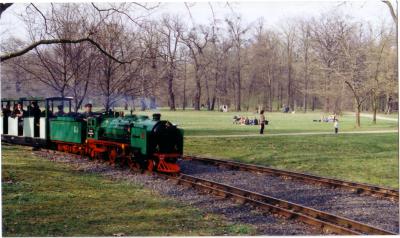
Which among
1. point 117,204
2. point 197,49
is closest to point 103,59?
point 197,49

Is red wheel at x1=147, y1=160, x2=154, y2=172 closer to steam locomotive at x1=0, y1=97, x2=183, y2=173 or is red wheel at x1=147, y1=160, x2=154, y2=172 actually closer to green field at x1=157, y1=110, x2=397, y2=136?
steam locomotive at x1=0, y1=97, x2=183, y2=173

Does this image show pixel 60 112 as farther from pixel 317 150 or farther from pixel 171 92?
pixel 317 150

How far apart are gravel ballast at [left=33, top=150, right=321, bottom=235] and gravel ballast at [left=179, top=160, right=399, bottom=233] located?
1682mm

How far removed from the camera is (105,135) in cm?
1691

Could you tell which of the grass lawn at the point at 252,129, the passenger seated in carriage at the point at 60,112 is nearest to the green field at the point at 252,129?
the grass lawn at the point at 252,129

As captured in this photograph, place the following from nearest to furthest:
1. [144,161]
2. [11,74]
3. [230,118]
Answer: [11,74], [144,161], [230,118]

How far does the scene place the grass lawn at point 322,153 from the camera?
1669cm

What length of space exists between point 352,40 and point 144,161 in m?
11.5

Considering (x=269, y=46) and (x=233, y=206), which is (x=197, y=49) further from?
(x=233, y=206)

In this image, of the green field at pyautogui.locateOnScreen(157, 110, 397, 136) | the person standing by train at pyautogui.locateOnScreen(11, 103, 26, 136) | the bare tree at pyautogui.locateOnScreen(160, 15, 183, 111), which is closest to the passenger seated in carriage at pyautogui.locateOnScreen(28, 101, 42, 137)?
the person standing by train at pyautogui.locateOnScreen(11, 103, 26, 136)

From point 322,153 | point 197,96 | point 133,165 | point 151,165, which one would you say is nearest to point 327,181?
point 151,165

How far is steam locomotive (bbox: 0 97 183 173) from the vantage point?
49.3ft

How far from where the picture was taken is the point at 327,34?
22.4 metres

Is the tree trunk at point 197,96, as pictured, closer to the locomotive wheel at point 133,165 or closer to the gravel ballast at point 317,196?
the gravel ballast at point 317,196
